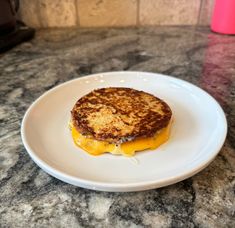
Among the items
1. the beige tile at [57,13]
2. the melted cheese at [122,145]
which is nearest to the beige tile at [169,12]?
the beige tile at [57,13]

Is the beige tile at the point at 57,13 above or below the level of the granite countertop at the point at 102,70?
above

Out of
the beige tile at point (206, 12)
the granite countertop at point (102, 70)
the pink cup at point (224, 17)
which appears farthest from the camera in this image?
the beige tile at point (206, 12)

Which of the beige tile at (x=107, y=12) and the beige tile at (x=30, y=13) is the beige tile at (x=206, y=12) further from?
the beige tile at (x=30, y=13)

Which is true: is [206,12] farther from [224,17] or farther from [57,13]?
[57,13]

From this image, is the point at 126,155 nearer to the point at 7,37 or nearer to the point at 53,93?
the point at 53,93

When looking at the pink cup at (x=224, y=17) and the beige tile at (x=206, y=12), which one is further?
the beige tile at (x=206, y=12)

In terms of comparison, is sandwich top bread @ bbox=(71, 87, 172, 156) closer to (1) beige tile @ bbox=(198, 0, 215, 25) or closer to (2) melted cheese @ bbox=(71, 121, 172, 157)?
(2) melted cheese @ bbox=(71, 121, 172, 157)

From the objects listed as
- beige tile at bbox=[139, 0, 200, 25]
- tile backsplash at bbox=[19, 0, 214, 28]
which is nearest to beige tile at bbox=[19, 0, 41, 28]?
tile backsplash at bbox=[19, 0, 214, 28]
